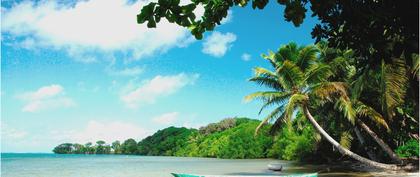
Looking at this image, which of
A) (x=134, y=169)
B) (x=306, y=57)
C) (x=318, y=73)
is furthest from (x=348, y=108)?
(x=134, y=169)

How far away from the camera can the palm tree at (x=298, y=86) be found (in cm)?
1833

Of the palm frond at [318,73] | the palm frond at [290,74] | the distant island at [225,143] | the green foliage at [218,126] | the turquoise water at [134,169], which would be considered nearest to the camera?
the palm frond at [318,73]

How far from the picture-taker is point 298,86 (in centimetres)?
1955

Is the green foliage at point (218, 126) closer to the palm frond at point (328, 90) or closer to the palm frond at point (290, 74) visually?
the palm frond at point (290, 74)

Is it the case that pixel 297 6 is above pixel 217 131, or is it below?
below

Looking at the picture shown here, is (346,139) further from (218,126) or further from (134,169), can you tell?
(218,126)

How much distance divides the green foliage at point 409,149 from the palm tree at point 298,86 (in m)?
2.65

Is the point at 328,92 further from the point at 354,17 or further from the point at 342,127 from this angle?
the point at 354,17

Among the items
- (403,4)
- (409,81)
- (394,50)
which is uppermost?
(409,81)

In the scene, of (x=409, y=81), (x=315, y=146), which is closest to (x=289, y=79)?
(x=409, y=81)

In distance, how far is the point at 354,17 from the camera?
2.46m

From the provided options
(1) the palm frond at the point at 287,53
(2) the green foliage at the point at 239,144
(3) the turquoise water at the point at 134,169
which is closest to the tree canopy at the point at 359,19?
(1) the palm frond at the point at 287,53

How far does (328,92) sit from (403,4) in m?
16.3

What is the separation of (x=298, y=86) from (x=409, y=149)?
19.0 feet
